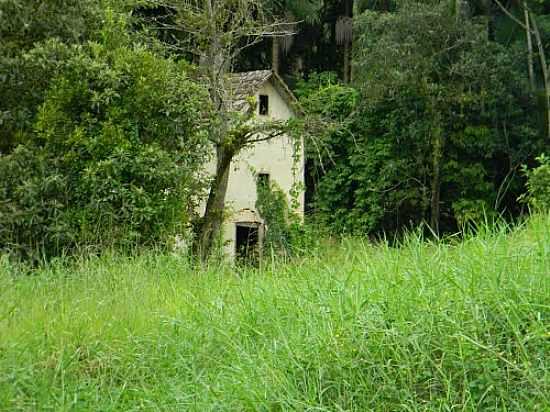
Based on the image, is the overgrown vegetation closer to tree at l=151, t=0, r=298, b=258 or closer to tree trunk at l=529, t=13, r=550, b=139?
tree at l=151, t=0, r=298, b=258

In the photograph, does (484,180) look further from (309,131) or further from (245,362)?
(245,362)

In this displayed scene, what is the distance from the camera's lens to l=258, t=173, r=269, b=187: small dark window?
20673 mm

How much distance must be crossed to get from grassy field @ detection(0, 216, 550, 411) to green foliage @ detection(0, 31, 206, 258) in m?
3.27

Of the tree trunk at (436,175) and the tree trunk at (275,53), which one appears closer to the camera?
the tree trunk at (436,175)

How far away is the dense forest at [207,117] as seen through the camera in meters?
9.73

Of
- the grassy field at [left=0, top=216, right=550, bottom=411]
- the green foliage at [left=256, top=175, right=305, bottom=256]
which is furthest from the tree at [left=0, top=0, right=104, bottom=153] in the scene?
the green foliage at [left=256, top=175, right=305, bottom=256]

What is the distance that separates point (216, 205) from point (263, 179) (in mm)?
7325

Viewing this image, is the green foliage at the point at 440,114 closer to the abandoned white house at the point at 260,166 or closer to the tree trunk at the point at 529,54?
the tree trunk at the point at 529,54

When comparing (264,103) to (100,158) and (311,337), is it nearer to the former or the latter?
(100,158)

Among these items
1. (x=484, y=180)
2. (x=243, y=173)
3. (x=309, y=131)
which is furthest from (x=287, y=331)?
(x=484, y=180)

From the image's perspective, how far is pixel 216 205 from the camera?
13.7 m

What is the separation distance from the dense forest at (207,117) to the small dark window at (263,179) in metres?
2.29

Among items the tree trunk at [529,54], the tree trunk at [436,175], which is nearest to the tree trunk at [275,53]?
the tree trunk at [436,175]

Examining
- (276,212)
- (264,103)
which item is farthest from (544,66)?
(276,212)
